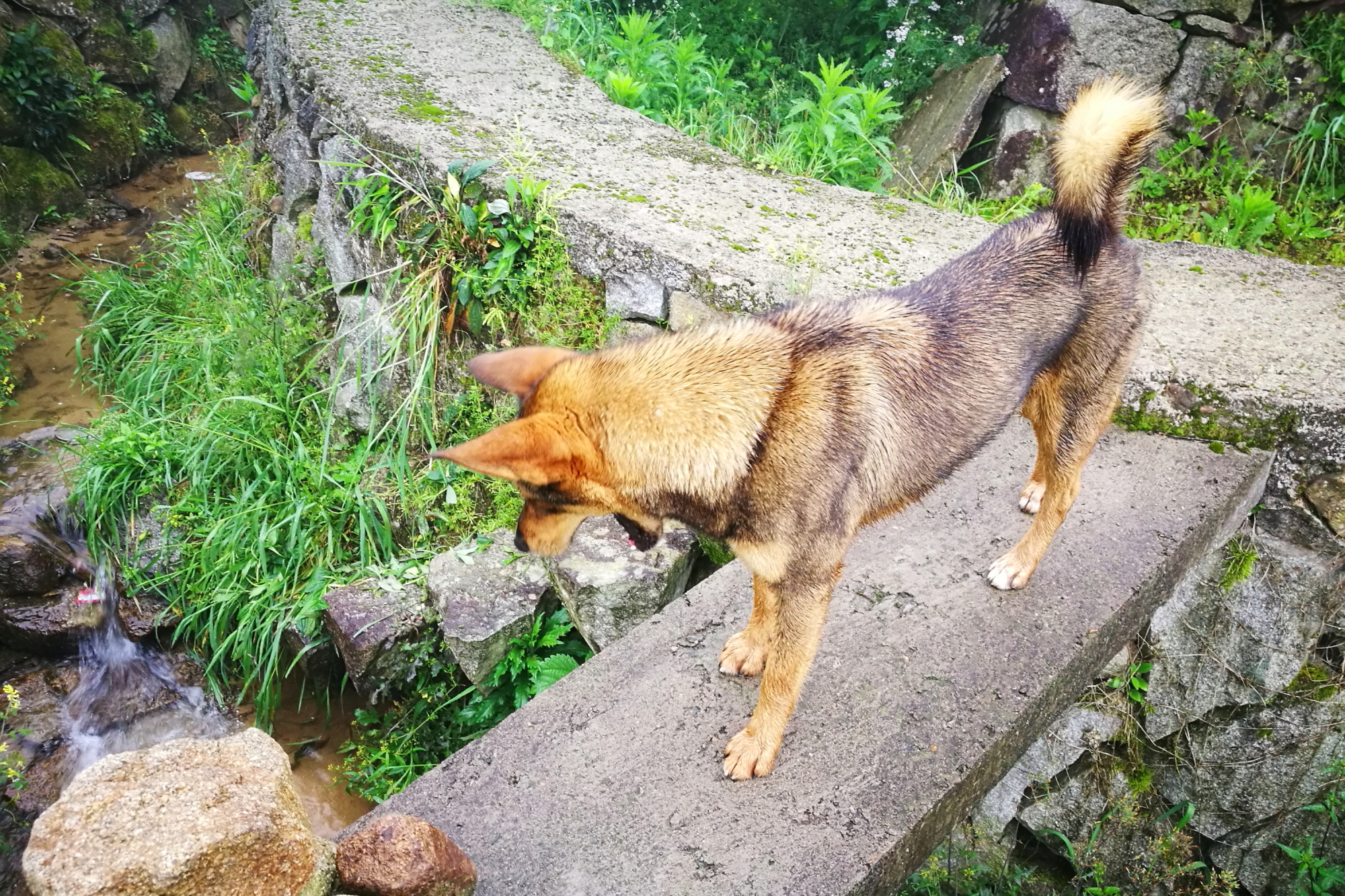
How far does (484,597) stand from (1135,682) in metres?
2.85

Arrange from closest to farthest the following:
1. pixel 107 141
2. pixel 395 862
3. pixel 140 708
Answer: pixel 395 862 < pixel 140 708 < pixel 107 141

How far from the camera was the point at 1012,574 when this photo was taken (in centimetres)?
281

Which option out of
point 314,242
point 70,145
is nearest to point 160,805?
point 314,242

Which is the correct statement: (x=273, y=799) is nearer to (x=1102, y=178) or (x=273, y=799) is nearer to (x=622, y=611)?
(x=622, y=611)

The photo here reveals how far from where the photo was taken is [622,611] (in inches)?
139

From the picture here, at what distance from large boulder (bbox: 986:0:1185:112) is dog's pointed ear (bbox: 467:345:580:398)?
16.0 feet

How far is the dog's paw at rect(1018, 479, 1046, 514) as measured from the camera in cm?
313

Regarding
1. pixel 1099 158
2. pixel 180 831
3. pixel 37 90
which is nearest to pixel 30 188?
pixel 37 90

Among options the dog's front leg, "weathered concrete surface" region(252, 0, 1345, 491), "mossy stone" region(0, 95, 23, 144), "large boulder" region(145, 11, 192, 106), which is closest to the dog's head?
the dog's front leg

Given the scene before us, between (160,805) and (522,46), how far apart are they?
6.11 meters

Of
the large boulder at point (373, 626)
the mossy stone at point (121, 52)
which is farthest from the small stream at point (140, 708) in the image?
the mossy stone at point (121, 52)

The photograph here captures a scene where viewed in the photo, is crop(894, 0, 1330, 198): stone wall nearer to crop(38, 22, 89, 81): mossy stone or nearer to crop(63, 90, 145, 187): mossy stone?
crop(63, 90, 145, 187): mossy stone

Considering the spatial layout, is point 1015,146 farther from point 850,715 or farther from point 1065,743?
point 850,715

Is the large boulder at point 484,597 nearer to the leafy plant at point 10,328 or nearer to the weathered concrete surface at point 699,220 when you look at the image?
the weathered concrete surface at point 699,220
